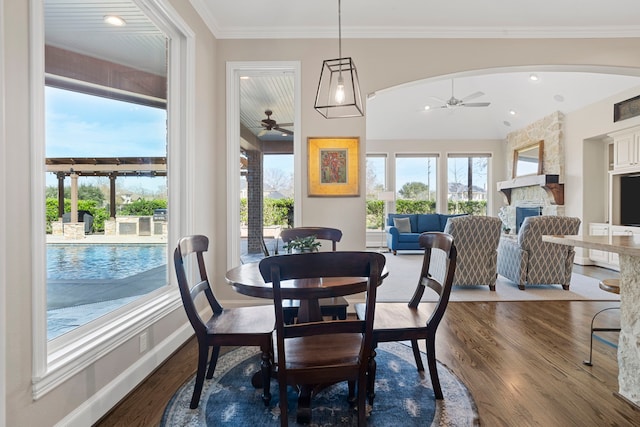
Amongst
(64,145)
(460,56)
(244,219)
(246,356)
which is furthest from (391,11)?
(246,356)

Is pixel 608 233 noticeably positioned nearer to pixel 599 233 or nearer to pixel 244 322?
pixel 599 233

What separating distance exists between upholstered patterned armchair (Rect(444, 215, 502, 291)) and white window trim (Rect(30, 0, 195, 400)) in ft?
10.5

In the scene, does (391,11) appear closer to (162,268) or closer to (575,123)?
(162,268)

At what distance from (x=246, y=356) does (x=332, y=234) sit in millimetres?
1143

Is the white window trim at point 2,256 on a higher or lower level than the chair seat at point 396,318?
higher

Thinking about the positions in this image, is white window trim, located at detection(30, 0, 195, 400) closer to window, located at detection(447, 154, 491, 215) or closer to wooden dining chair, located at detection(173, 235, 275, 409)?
wooden dining chair, located at detection(173, 235, 275, 409)

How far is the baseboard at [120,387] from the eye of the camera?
5.37 feet

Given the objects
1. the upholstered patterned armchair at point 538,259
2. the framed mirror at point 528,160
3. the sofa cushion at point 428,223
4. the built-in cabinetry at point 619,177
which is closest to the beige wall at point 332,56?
the upholstered patterned armchair at point 538,259

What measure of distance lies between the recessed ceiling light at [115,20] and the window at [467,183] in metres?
8.36

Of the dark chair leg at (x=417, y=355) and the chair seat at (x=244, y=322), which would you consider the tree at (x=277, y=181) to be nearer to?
the chair seat at (x=244, y=322)

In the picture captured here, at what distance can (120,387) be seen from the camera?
1920 mm

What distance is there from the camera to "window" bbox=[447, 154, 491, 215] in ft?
29.7

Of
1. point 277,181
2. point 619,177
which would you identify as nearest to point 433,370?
point 277,181

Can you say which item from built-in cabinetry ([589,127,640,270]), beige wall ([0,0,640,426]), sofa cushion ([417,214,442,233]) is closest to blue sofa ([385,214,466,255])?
sofa cushion ([417,214,442,233])
